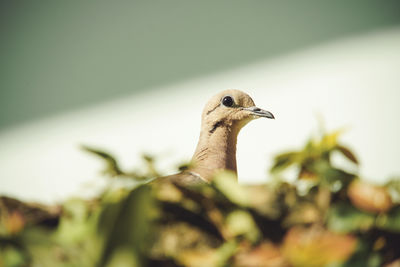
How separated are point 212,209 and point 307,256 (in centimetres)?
13

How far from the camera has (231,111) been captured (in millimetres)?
1753

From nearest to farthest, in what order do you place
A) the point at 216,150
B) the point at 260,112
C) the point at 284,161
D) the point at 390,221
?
the point at 390,221 < the point at 284,161 < the point at 216,150 < the point at 260,112

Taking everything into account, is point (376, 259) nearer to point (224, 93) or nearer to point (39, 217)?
point (39, 217)

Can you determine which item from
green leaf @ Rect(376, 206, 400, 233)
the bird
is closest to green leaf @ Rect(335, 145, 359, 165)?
green leaf @ Rect(376, 206, 400, 233)

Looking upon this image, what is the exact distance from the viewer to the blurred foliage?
326 millimetres

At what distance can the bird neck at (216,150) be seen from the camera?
139 cm

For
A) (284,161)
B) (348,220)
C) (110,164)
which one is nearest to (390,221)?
(348,220)

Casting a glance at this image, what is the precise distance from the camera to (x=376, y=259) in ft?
1.17

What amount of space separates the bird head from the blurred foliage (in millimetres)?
1291

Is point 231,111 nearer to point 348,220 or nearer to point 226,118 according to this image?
point 226,118

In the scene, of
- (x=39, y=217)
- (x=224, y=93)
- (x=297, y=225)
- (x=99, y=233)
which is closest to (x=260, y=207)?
(x=297, y=225)

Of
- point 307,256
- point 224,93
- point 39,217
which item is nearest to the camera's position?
point 307,256

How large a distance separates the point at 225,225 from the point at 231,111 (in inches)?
54.6

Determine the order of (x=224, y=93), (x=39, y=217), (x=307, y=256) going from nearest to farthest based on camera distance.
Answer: (x=307, y=256), (x=39, y=217), (x=224, y=93)
